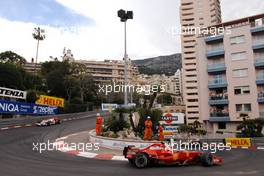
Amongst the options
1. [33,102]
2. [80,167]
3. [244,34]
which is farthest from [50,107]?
[80,167]

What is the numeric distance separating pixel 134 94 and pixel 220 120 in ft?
172

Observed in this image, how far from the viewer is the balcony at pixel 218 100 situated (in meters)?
42.8

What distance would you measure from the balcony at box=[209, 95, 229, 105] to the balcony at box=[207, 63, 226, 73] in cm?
412

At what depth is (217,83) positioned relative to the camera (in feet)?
143

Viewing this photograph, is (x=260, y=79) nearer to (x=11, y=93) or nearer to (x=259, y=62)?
(x=259, y=62)

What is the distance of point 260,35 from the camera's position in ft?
135

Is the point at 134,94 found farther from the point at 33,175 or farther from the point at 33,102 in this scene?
the point at 33,175

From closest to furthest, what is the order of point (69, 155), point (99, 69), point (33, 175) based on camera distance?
point (33, 175) → point (69, 155) → point (99, 69)

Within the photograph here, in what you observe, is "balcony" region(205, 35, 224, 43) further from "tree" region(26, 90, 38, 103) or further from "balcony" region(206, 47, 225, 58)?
"tree" region(26, 90, 38, 103)

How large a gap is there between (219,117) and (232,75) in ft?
22.2

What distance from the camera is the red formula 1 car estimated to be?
12.6 m

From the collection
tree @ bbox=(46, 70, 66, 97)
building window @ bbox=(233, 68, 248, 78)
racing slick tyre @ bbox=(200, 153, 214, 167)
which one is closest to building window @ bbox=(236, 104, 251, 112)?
building window @ bbox=(233, 68, 248, 78)

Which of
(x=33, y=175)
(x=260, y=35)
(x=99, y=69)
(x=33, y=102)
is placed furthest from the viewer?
(x=99, y=69)

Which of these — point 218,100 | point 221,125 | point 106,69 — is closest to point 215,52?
point 218,100
